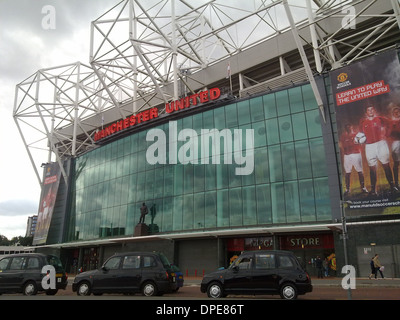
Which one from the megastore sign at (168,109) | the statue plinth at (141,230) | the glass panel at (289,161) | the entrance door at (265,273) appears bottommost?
the entrance door at (265,273)

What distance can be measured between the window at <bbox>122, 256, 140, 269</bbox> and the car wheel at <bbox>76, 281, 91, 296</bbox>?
5.95 ft

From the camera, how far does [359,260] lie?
909 inches

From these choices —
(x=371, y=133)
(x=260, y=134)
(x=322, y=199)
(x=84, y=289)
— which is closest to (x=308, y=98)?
(x=260, y=134)

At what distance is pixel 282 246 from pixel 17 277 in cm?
2012

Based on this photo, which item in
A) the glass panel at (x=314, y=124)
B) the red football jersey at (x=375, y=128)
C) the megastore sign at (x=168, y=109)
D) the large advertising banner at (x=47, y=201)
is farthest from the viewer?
the large advertising banner at (x=47, y=201)

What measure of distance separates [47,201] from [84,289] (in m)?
37.1

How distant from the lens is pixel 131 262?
47.2 feet

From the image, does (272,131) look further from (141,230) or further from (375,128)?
(141,230)

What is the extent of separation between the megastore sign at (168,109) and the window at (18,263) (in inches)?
861

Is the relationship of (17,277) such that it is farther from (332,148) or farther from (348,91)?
(348,91)

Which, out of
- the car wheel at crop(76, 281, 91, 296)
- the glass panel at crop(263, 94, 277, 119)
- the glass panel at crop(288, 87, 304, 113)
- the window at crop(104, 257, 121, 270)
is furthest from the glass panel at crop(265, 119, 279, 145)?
the car wheel at crop(76, 281, 91, 296)

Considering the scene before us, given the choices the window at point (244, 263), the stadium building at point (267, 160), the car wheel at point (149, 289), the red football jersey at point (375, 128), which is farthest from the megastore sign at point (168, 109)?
the car wheel at point (149, 289)

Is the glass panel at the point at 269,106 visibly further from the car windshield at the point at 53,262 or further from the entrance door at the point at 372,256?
the car windshield at the point at 53,262

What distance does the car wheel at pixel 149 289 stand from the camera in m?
13.7
